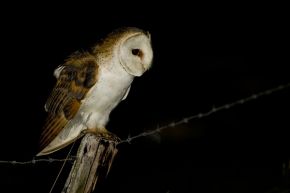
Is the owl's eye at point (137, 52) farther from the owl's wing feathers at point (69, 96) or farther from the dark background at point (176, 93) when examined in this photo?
the dark background at point (176, 93)

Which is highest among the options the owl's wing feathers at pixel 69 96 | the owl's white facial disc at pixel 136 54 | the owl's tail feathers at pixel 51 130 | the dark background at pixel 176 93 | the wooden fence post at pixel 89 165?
the dark background at pixel 176 93

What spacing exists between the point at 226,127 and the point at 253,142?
3.01ft

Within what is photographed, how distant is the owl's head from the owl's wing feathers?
0.18m

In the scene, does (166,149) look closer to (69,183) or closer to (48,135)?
(48,135)

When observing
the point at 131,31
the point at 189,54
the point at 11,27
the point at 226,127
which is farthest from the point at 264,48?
the point at 131,31

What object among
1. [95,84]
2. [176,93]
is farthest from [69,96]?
[176,93]

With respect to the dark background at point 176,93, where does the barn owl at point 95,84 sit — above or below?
below

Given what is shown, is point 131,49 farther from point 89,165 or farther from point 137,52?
point 89,165

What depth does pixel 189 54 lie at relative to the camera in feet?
40.6

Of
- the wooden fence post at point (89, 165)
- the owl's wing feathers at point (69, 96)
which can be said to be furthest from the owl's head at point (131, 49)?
the wooden fence post at point (89, 165)

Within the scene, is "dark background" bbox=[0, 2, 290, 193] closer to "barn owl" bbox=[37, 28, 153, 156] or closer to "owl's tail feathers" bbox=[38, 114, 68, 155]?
"barn owl" bbox=[37, 28, 153, 156]

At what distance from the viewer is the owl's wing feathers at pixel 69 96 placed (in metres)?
3.16

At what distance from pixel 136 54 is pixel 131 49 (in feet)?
0.16

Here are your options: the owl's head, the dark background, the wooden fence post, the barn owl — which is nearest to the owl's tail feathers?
the barn owl
